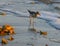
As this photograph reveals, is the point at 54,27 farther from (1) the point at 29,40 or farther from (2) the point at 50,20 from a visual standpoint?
(1) the point at 29,40

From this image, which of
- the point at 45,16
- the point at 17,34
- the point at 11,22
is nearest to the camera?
the point at 17,34

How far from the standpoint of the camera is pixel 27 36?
29.4 feet

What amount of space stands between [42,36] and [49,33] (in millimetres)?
539

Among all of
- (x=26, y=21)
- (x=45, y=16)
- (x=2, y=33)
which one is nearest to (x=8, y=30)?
(x=2, y=33)

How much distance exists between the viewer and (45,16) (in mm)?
12656

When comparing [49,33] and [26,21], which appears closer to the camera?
[49,33]

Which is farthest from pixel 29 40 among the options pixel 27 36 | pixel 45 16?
pixel 45 16

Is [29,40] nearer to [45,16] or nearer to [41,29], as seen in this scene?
[41,29]

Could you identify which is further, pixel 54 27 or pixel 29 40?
pixel 54 27

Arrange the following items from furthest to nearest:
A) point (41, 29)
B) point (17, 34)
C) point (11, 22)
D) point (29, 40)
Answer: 1. point (11, 22)
2. point (41, 29)
3. point (17, 34)
4. point (29, 40)

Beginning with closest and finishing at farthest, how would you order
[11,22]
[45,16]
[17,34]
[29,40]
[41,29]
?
[29,40]
[17,34]
[41,29]
[11,22]
[45,16]

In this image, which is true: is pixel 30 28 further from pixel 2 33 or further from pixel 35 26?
pixel 2 33

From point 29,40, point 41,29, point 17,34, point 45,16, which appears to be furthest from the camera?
point 45,16

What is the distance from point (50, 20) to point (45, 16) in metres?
1.14
